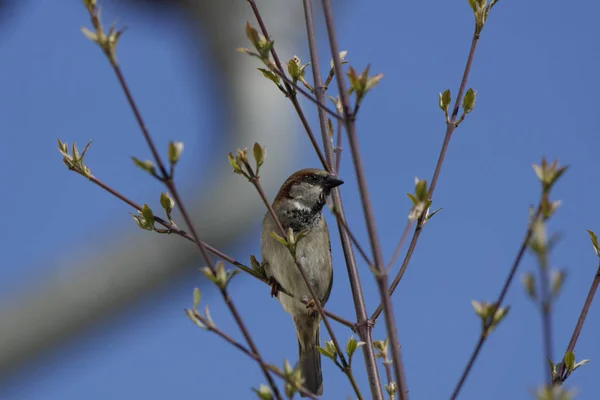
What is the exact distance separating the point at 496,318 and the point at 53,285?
14.0ft

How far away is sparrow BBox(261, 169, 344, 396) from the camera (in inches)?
95.4

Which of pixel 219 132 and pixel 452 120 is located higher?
pixel 219 132

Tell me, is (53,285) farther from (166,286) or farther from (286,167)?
(286,167)

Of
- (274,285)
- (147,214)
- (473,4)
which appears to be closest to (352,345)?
(147,214)

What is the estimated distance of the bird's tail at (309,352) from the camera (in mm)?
2660

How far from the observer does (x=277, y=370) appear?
1148 mm

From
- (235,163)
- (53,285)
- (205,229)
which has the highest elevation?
(205,229)

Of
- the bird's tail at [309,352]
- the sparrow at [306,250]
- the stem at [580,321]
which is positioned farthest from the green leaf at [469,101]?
the bird's tail at [309,352]

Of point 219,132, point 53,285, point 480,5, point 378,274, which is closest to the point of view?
point 378,274

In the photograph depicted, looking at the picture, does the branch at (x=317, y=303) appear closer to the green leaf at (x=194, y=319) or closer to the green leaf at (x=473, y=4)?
the green leaf at (x=194, y=319)

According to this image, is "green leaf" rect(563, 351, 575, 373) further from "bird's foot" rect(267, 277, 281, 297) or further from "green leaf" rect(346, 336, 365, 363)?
"bird's foot" rect(267, 277, 281, 297)

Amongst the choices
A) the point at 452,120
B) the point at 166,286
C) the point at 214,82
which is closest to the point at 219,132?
the point at 214,82

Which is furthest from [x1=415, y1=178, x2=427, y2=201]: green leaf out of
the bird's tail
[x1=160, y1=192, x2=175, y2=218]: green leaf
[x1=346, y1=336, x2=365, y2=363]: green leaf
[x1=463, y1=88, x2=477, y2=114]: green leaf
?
the bird's tail

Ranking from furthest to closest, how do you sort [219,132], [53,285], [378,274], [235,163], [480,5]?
[219,132]
[53,285]
[480,5]
[235,163]
[378,274]
